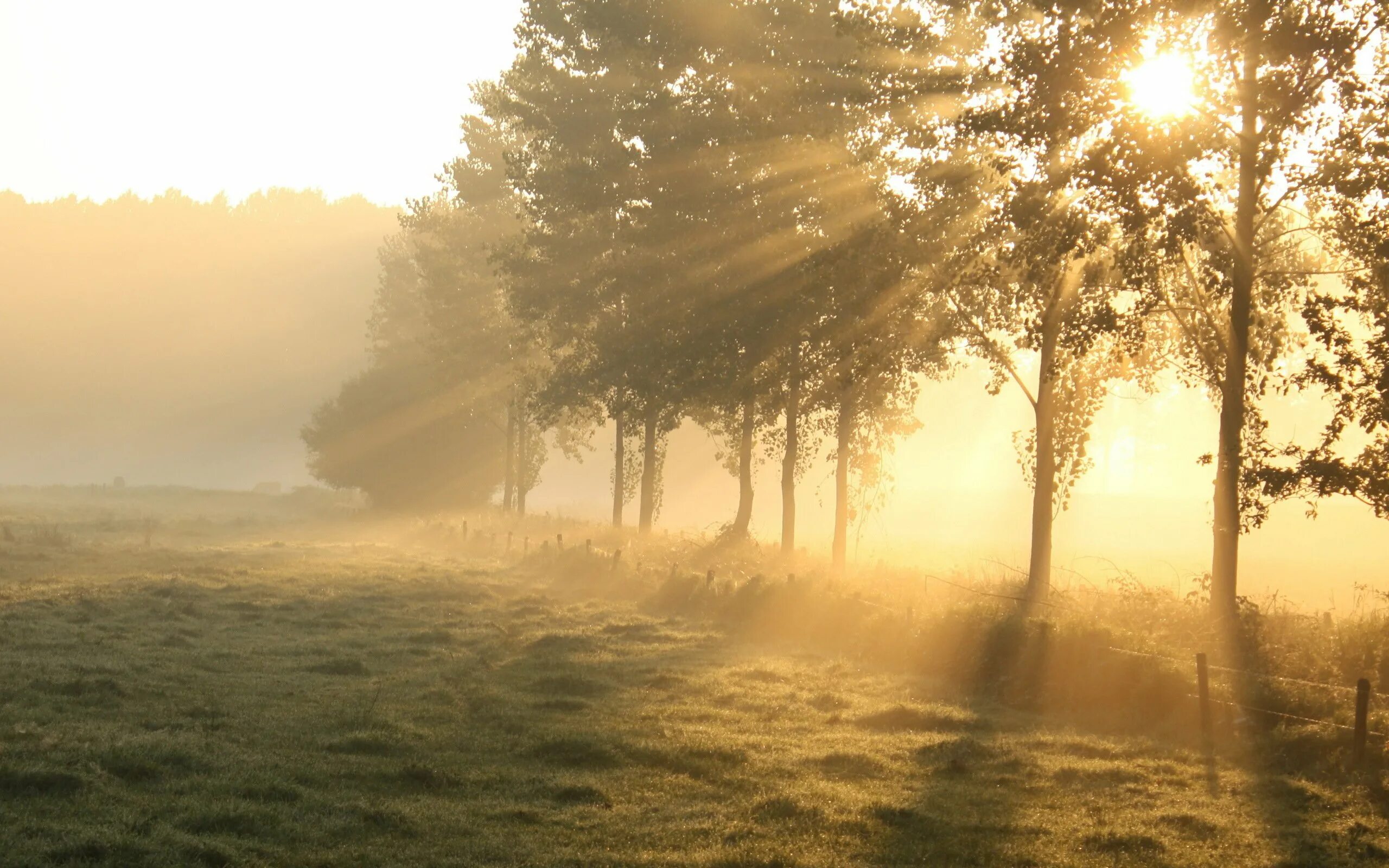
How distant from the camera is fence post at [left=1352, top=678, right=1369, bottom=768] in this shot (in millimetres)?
13203

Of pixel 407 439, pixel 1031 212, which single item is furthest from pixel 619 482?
pixel 1031 212

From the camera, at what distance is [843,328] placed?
78.2 ft

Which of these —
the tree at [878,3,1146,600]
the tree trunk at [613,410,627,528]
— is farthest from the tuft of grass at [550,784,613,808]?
the tree trunk at [613,410,627,528]

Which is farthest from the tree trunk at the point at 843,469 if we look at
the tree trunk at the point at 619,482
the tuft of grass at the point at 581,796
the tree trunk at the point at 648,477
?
the tuft of grass at the point at 581,796

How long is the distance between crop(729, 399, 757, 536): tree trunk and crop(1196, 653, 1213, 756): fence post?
2359 centimetres

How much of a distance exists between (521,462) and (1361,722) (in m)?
56.3

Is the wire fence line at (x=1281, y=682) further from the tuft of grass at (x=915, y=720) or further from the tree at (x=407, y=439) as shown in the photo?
the tree at (x=407, y=439)

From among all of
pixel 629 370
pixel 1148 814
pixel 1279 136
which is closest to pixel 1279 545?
pixel 629 370

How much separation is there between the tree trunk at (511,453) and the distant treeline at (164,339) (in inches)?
2985

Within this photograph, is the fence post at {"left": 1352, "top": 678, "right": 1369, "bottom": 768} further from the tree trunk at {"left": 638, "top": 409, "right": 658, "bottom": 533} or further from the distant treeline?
the distant treeline

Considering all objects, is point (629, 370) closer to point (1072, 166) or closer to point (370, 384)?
point (1072, 166)

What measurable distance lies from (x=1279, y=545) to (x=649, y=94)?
5461cm

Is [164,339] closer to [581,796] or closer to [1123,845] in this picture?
[581,796]

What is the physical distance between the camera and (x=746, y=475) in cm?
4188
